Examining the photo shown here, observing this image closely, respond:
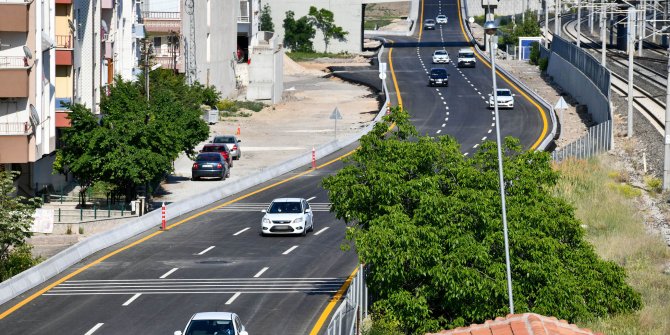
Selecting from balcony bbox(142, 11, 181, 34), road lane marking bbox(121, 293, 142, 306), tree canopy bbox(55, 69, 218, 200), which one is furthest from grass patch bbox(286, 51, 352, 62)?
road lane marking bbox(121, 293, 142, 306)

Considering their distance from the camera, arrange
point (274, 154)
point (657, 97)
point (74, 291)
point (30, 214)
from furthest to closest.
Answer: point (657, 97) → point (274, 154) → point (30, 214) → point (74, 291)

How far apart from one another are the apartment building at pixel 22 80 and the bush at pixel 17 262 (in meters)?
9.06

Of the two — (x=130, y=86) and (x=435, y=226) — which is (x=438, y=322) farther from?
(x=130, y=86)

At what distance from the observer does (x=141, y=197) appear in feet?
182

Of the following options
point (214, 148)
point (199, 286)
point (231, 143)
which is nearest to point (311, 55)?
point (231, 143)

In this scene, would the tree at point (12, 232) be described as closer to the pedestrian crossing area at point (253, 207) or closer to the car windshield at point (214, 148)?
the pedestrian crossing area at point (253, 207)

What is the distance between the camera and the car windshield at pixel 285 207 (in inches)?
1928

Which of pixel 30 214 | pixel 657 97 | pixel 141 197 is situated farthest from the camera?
pixel 657 97

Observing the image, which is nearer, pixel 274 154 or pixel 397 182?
pixel 397 182

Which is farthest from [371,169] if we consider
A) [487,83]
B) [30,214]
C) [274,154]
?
[487,83]

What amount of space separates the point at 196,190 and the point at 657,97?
127 ft

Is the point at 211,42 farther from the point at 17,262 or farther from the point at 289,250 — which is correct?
the point at 17,262

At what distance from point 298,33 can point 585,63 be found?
63.3m

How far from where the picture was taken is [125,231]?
48031 millimetres
